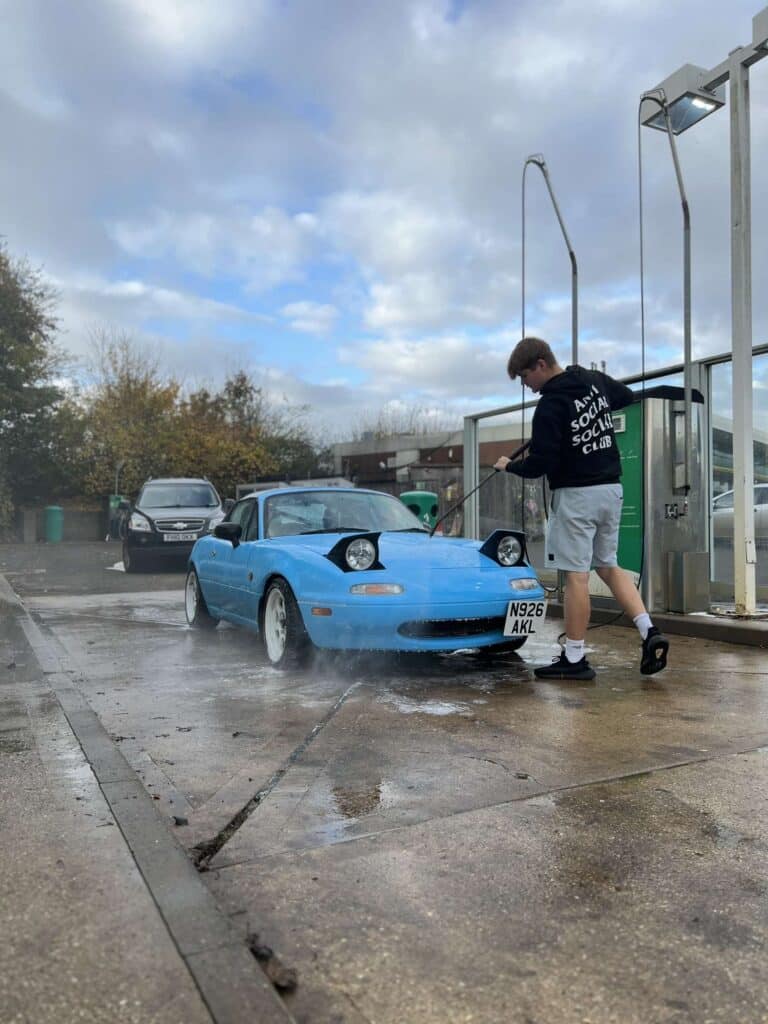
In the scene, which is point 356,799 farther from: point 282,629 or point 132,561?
point 132,561

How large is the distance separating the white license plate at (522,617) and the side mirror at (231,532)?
2.16m

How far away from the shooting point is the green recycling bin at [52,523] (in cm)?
2716

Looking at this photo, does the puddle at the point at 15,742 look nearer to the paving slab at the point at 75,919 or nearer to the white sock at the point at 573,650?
the paving slab at the point at 75,919

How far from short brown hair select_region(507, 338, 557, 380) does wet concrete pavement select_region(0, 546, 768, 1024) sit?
1.85 m

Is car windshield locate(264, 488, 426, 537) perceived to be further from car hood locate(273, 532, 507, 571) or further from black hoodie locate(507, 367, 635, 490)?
black hoodie locate(507, 367, 635, 490)

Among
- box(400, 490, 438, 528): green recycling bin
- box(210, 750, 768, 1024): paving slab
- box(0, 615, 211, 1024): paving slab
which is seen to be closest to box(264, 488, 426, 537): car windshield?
box(400, 490, 438, 528): green recycling bin

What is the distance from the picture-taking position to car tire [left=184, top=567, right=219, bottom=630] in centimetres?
730

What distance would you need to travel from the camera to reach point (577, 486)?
5090mm

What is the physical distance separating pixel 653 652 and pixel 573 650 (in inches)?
17.3

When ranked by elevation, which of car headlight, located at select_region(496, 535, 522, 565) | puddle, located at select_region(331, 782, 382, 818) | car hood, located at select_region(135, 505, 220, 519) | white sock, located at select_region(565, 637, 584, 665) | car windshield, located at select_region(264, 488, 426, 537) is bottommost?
puddle, located at select_region(331, 782, 382, 818)

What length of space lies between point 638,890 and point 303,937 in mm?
884

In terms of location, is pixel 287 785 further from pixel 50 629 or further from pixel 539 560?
pixel 539 560

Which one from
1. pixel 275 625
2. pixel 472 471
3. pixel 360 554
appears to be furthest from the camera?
pixel 472 471

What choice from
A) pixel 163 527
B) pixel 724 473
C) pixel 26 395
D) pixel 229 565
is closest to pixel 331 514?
pixel 229 565
